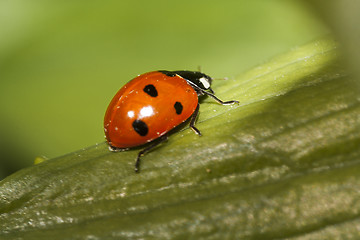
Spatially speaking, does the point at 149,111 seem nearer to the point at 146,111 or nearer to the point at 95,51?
the point at 146,111

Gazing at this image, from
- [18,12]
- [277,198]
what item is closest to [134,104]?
[277,198]

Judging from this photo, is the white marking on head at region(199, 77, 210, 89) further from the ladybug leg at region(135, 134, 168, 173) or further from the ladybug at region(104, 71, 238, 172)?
the ladybug leg at region(135, 134, 168, 173)

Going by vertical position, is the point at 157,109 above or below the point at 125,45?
below

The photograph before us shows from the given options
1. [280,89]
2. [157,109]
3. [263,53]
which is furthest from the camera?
[263,53]

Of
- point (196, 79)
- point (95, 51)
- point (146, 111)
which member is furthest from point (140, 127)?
point (95, 51)

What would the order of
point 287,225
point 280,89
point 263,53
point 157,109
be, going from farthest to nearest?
point 263,53
point 157,109
point 280,89
point 287,225

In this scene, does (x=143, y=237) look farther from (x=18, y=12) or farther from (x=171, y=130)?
(x=18, y=12)

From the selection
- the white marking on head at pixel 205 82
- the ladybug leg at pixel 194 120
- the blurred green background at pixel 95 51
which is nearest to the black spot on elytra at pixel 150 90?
the ladybug leg at pixel 194 120
